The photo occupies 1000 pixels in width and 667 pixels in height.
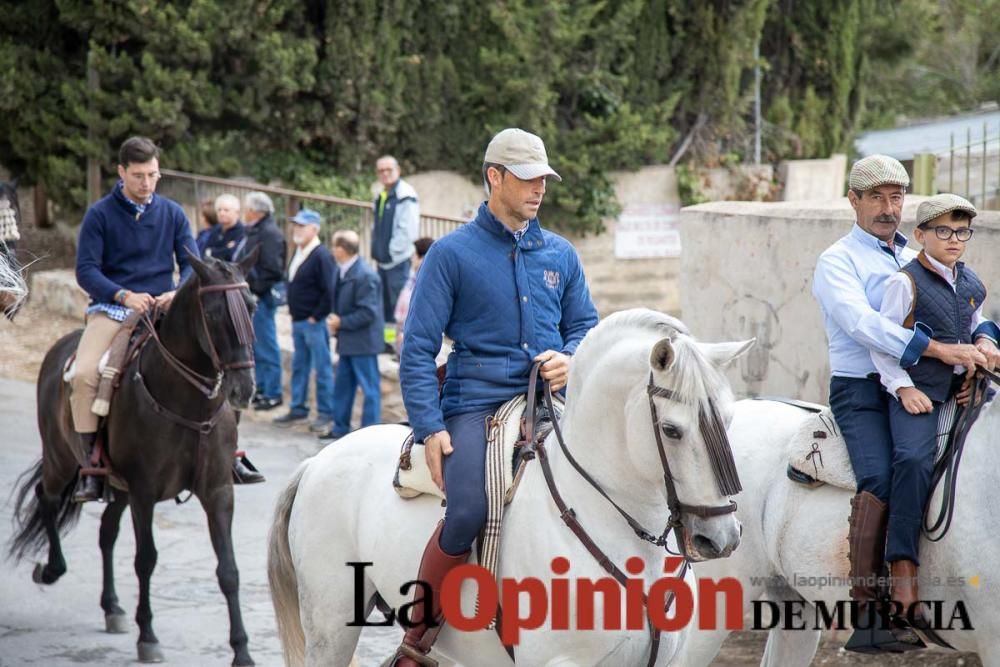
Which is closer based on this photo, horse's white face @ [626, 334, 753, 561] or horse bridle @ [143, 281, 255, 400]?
horse's white face @ [626, 334, 753, 561]

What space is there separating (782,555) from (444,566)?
1.81 m

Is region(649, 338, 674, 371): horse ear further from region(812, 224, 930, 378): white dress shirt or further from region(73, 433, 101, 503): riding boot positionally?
region(73, 433, 101, 503): riding boot

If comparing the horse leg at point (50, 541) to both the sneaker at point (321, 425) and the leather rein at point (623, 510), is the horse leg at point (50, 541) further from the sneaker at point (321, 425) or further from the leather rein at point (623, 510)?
the leather rein at point (623, 510)

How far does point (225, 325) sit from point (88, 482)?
1.43 m

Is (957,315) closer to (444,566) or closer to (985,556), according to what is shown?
(985,556)

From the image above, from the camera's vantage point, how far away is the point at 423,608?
501 centimetres

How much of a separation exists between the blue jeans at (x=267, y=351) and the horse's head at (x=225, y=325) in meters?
6.55

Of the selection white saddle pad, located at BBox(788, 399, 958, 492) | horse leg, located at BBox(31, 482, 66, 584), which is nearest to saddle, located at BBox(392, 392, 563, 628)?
white saddle pad, located at BBox(788, 399, 958, 492)

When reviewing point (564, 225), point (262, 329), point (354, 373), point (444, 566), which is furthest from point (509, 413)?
point (564, 225)

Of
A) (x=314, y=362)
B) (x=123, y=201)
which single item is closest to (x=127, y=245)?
(x=123, y=201)

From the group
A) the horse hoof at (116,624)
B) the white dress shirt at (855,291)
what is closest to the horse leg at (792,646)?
the white dress shirt at (855,291)

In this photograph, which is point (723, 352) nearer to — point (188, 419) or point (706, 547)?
point (706, 547)

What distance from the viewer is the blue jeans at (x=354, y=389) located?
13.1 meters

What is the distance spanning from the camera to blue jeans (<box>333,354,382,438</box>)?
43.1ft
